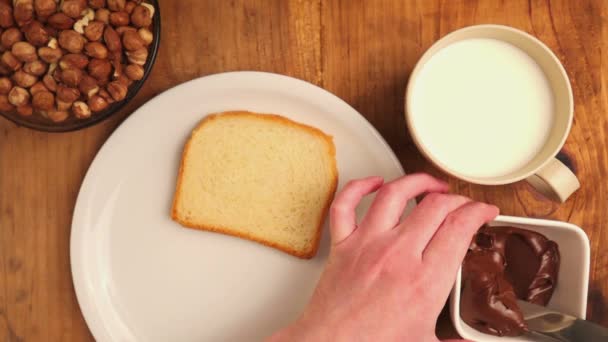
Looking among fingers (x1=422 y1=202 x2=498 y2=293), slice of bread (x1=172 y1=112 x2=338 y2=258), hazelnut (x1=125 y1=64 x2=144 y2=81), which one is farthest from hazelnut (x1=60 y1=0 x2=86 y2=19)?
fingers (x1=422 y1=202 x2=498 y2=293)

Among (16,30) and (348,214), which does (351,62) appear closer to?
(348,214)

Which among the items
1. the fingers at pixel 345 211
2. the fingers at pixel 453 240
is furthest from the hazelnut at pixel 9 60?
the fingers at pixel 453 240

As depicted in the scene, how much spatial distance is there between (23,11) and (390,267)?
2.04 ft

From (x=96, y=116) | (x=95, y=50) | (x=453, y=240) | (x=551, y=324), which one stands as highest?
(x=95, y=50)

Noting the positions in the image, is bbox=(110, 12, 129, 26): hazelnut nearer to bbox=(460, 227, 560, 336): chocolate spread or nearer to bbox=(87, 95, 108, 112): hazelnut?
bbox=(87, 95, 108, 112): hazelnut

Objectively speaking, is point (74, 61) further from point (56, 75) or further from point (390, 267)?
Answer: point (390, 267)

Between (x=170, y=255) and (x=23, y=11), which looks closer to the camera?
(x=23, y=11)

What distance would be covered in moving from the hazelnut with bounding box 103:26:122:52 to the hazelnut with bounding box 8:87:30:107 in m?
0.14

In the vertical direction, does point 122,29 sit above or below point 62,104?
above

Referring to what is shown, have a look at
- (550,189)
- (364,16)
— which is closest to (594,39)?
(550,189)

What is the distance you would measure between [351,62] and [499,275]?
0.41 meters

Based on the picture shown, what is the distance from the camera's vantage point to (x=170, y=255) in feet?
3.19

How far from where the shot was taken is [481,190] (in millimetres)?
977

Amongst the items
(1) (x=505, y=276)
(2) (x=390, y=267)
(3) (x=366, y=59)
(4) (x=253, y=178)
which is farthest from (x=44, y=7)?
(1) (x=505, y=276)
